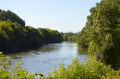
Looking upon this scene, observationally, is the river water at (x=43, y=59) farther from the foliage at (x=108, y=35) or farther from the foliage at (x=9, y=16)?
the foliage at (x=9, y=16)

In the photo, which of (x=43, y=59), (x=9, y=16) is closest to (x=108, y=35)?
(x=43, y=59)

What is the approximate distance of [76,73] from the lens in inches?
319

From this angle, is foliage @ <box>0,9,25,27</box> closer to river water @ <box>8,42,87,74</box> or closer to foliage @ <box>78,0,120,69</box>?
river water @ <box>8,42,87,74</box>

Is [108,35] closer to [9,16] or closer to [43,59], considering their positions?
[43,59]

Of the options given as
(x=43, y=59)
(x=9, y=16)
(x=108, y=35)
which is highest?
(x=9, y=16)

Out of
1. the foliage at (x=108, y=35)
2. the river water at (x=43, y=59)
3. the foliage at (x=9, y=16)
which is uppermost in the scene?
the foliage at (x=9, y=16)

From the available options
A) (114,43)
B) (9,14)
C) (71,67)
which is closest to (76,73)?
(71,67)

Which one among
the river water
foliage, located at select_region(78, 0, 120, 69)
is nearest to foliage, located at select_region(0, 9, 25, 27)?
the river water

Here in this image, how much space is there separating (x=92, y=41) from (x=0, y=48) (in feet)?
117

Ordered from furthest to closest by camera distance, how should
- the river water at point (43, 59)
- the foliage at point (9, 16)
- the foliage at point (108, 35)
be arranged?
1. the foliage at point (9, 16)
2. the river water at point (43, 59)
3. the foliage at point (108, 35)

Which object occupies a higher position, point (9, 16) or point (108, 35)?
point (9, 16)

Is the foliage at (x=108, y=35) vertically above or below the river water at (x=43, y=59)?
above

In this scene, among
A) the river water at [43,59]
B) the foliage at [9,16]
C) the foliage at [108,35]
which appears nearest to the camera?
the foliage at [108,35]

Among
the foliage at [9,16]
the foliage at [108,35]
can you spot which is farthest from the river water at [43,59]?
the foliage at [9,16]
